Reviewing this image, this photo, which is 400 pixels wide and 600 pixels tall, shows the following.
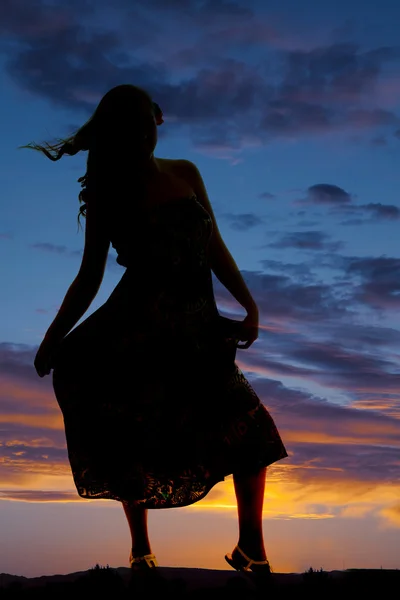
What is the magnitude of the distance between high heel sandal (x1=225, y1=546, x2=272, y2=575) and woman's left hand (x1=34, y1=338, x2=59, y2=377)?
1.80m

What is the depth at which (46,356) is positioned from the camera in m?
6.37

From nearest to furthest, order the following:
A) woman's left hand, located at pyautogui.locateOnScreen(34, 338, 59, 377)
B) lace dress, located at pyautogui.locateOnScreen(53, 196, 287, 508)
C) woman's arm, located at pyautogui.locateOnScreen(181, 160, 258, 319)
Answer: lace dress, located at pyautogui.locateOnScreen(53, 196, 287, 508) < woman's left hand, located at pyautogui.locateOnScreen(34, 338, 59, 377) < woman's arm, located at pyautogui.locateOnScreen(181, 160, 258, 319)

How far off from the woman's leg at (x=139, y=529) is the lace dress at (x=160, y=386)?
0.20 m

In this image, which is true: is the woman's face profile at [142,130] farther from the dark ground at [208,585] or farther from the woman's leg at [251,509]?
the dark ground at [208,585]

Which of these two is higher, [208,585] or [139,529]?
[139,529]

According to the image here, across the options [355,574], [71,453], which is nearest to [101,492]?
[71,453]

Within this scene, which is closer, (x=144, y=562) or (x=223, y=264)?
(x=144, y=562)

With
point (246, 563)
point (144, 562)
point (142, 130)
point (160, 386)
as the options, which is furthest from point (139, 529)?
point (142, 130)

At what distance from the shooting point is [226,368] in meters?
6.30

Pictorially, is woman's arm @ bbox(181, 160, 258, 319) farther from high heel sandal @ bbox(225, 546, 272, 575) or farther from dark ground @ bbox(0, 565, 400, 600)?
dark ground @ bbox(0, 565, 400, 600)

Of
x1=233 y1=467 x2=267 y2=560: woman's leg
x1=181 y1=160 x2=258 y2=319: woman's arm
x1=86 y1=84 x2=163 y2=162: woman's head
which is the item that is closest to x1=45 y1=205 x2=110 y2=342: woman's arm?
x1=86 y1=84 x2=163 y2=162: woman's head

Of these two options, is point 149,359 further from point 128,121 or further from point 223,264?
point 128,121

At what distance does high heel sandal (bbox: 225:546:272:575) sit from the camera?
6.24 metres

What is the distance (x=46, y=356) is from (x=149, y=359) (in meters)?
0.74
